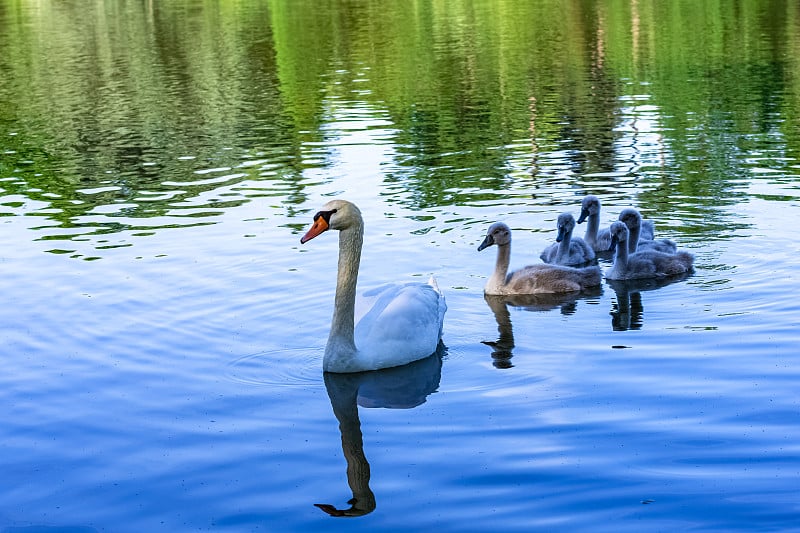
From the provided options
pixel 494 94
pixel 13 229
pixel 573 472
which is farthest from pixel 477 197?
pixel 494 94

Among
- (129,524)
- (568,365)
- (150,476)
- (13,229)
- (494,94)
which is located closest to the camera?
(129,524)

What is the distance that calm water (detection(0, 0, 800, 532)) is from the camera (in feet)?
30.4

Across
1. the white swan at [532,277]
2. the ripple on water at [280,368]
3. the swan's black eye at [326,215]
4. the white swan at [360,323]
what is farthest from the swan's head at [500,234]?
the swan's black eye at [326,215]

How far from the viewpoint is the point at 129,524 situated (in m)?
8.92

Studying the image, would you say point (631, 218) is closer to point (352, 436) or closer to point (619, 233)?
point (619, 233)

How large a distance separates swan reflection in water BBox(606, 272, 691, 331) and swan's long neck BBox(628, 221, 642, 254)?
0.81 metres

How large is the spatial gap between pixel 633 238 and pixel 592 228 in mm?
1129

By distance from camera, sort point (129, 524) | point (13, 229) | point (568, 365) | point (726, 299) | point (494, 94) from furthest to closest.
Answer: point (494, 94), point (13, 229), point (726, 299), point (568, 365), point (129, 524)

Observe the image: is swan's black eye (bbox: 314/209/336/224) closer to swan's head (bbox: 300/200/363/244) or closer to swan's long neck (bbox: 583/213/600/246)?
swan's head (bbox: 300/200/363/244)

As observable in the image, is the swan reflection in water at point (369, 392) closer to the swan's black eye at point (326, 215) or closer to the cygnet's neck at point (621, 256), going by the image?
the swan's black eye at point (326, 215)

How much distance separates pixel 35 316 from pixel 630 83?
26.2 meters

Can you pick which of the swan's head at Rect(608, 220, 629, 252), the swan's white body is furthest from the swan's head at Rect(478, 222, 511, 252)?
the swan's white body

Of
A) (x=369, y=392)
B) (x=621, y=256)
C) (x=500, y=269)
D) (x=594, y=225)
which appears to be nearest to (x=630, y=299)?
(x=621, y=256)

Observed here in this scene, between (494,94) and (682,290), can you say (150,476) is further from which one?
(494,94)
